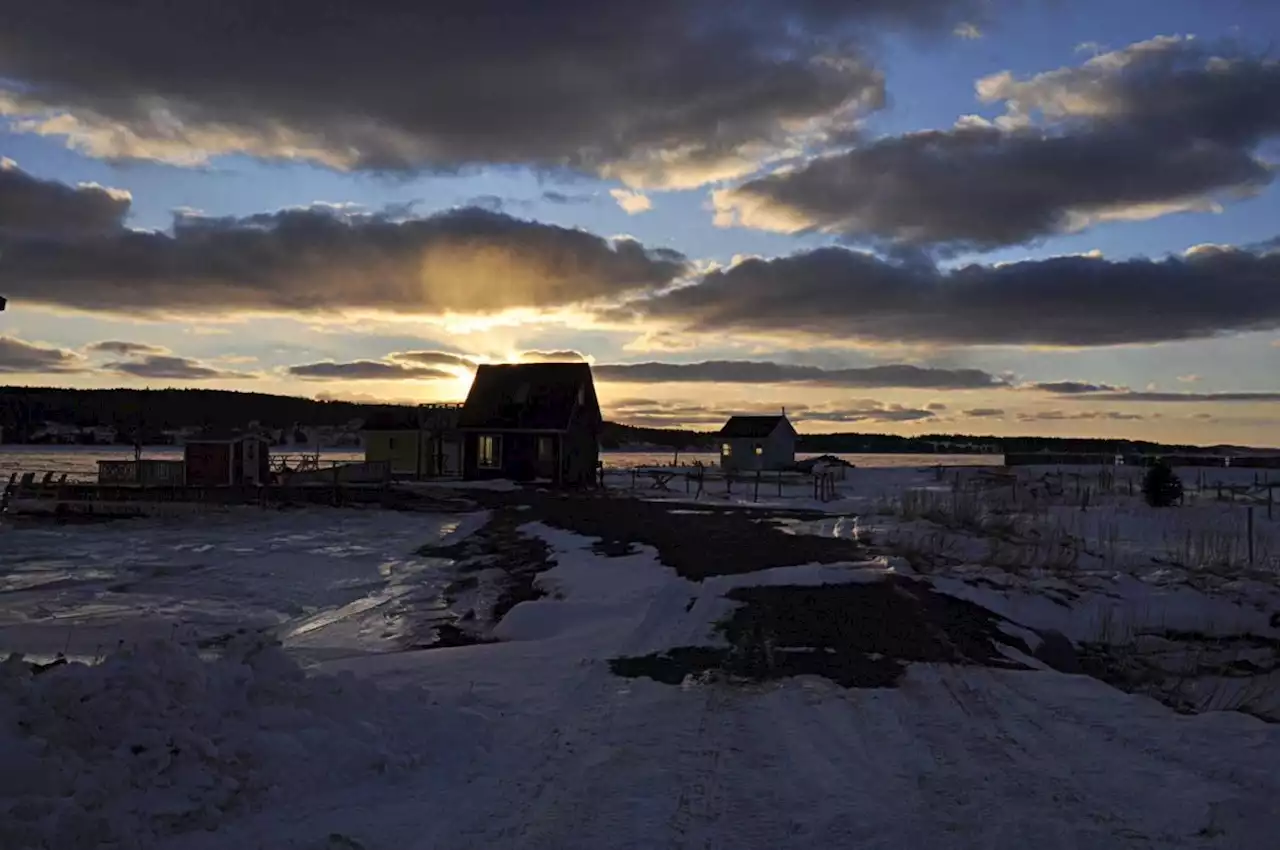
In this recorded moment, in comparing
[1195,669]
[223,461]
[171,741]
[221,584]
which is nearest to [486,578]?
[221,584]

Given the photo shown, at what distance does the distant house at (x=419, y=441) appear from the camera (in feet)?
183

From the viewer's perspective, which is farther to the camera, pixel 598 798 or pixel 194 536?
pixel 194 536

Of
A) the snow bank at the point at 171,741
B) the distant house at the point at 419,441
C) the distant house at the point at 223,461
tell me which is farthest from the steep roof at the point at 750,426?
the snow bank at the point at 171,741

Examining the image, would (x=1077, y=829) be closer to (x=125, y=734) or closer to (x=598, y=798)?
(x=598, y=798)

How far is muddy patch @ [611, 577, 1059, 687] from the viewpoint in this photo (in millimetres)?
9875

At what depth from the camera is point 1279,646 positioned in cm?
1311

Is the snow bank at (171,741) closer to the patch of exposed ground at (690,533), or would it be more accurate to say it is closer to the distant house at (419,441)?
the patch of exposed ground at (690,533)

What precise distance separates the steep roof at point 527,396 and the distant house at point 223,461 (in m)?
10.6

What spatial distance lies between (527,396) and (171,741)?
153 feet

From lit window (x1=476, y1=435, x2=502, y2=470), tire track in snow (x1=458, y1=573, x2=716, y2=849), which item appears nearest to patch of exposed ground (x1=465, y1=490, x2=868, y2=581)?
tire track in snow (x1=458, y1=573, x2=716, y2=849)

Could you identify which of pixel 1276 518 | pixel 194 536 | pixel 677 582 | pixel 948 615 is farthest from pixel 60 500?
pixel 1276 518

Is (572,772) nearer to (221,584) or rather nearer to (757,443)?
(221,584)

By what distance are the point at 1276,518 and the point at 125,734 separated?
37.7 meters

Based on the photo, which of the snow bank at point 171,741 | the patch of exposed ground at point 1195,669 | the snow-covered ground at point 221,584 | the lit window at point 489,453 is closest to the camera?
the snow bank at point 171,741
